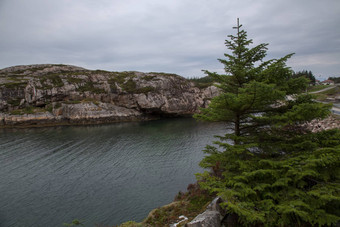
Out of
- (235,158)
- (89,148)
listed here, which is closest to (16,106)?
(89,148)

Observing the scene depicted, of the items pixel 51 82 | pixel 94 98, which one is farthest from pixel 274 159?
pixel 51 82

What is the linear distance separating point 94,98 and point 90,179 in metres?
55.1

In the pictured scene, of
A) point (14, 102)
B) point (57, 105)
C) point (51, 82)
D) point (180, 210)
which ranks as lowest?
point (180, 210)

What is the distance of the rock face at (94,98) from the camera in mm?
62531

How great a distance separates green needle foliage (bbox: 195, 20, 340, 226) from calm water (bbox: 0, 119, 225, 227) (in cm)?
1015

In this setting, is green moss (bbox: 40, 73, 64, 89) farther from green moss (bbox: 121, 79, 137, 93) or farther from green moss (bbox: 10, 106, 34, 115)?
green moss (bbox: 121, 79, 137, 93)

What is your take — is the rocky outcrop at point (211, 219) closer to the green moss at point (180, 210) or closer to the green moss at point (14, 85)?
the green moss at point (180, 210)

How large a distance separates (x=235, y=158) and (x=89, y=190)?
16053 millimetres

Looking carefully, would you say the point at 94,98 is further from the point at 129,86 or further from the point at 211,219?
the point at 211,219

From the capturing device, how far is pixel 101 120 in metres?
65.5

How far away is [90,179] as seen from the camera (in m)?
21.3

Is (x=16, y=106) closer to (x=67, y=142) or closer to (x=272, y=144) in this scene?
(x=67, y=142)

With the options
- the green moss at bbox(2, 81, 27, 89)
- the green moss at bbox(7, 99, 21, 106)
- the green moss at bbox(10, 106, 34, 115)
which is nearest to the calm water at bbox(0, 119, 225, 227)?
the green moss at bbox(10, 106, 34, 115)

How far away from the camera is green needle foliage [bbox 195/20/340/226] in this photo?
6.44 metres
